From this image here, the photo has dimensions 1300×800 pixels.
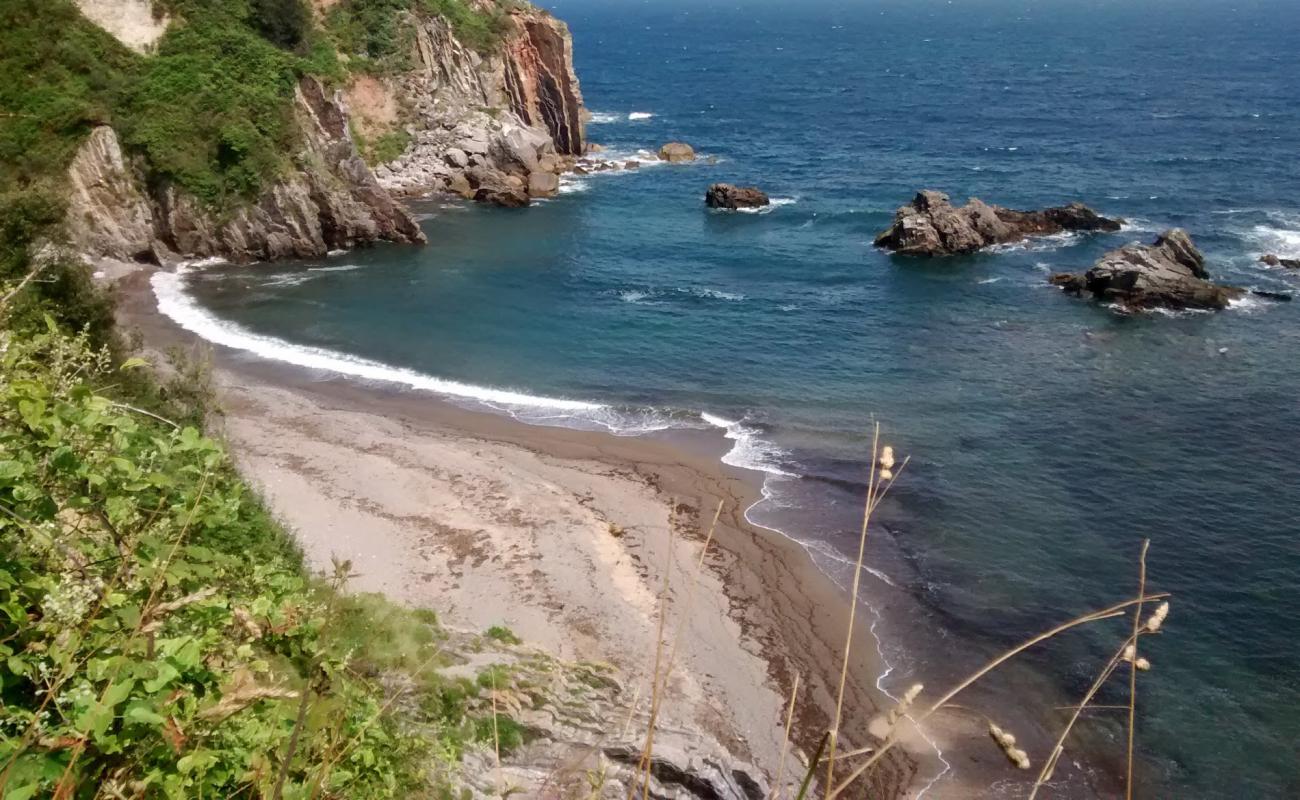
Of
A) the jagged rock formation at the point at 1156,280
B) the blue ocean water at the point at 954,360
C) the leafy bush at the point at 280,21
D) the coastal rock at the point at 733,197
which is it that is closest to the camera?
the blue ocean water at the point at 954,360

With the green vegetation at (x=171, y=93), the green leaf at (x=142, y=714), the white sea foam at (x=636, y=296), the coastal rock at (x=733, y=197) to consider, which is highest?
the green vegetation at (x=171, y=93)

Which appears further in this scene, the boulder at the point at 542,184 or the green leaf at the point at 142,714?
the boulder at the point at 542,184

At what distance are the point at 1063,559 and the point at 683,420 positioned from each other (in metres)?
13.5

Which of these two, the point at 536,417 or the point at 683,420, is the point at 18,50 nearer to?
the point at 536,417

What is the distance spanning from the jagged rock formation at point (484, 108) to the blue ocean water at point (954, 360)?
3116mm

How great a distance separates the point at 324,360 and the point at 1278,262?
47871 mm

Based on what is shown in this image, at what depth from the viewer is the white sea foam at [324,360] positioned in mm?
34781

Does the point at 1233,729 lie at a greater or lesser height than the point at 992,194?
lesser

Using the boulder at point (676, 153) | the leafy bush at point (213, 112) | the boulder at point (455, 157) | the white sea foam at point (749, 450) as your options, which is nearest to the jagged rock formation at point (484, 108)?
the boulder at point (455, 157)

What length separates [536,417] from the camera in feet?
110

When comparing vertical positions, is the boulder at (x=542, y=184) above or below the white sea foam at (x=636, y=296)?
above

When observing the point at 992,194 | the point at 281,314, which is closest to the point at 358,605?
the point at 281,314

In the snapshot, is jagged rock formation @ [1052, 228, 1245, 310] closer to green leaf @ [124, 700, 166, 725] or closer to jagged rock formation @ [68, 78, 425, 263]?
jagged rock formation @ [68, 78, 425, 263]

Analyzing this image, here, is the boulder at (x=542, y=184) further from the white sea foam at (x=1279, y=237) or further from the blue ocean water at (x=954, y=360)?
the white sea foam at (x=1279, y=237)
